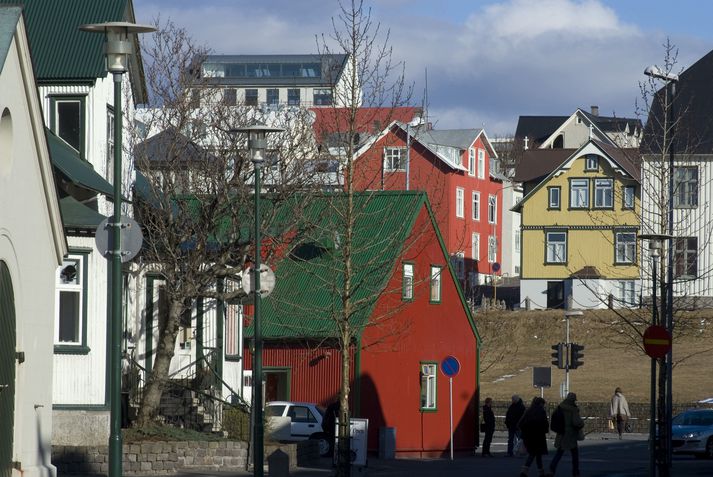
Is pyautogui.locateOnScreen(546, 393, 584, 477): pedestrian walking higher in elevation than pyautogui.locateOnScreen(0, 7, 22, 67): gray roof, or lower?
lower

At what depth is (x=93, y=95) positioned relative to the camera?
96.9 ft

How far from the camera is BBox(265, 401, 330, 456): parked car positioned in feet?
129

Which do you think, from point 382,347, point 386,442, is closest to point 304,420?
point 386,442

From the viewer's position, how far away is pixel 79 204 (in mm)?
28188

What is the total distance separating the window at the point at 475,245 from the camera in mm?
96387

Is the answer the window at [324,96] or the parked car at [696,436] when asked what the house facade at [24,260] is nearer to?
the window at [324,96]

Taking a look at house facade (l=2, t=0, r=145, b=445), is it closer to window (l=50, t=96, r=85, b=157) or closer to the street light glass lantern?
window (l=50, t=96, r=85, b=157)

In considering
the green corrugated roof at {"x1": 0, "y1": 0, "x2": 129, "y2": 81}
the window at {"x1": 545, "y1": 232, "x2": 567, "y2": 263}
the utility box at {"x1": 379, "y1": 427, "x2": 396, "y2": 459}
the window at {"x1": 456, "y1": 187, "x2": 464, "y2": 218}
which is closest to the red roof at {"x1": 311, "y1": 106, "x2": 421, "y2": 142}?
the green corrugated roof at {"x1": 0, "y1": 0, "x2": 129, "y2": 81}

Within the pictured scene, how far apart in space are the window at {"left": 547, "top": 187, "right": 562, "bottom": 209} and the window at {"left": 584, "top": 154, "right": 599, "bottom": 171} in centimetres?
214

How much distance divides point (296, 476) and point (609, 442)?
73.5 ft

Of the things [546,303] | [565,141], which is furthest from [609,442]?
[565,141]

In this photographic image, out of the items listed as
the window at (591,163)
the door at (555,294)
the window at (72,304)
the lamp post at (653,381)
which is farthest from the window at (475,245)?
the window at (72,304)

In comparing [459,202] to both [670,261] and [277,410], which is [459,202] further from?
[670,261]

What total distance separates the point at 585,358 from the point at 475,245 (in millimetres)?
25726
